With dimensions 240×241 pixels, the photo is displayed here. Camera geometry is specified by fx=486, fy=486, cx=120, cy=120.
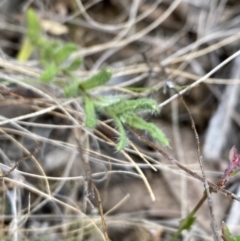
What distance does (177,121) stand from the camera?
1.34 meters

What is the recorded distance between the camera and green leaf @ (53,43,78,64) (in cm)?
119

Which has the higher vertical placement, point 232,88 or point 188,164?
point 232,88

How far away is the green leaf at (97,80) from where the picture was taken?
104 centimetres

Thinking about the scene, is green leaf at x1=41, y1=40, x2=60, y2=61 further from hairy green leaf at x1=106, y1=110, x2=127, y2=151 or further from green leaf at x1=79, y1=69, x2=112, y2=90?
hairy green leaf at x1=106, y1=110, x2=127, y2=151

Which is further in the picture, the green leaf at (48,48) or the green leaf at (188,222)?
the green leaf at (48,48)

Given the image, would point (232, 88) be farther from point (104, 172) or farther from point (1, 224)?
point (1, 224)

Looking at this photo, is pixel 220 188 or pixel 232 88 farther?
pixel 232 88

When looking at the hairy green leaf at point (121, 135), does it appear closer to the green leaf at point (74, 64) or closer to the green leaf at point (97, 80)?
the green leaf at point (97, 80)

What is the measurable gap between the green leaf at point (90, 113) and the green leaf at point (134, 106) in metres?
0.04

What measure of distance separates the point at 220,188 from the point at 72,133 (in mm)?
472

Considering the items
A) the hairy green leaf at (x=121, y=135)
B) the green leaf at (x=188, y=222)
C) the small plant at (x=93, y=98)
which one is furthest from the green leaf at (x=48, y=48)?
the green leaf at (x=188, y=222)

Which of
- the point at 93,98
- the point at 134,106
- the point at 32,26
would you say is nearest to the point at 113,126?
the point at 93,98

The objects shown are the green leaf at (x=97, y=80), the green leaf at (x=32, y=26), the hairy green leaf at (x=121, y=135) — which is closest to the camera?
the hairy green leaf at (x=121, y=135)

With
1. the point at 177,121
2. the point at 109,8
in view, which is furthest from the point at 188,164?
the point at 109,8
